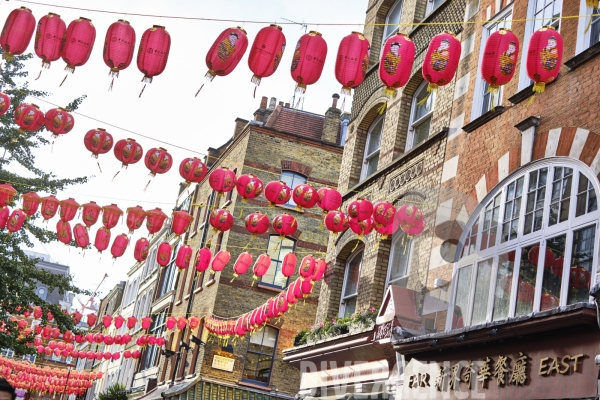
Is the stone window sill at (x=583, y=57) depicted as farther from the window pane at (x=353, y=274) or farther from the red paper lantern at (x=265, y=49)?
the window pane at (x=353, y=274)

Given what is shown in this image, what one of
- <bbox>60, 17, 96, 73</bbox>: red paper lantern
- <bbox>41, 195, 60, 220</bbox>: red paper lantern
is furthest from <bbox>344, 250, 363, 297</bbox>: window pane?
<bbox>60, 17, 96, 73</bbox>: red paper lantern

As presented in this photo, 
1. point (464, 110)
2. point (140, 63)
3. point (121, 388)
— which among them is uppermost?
point (464, 110)

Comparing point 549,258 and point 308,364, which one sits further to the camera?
point 308,364

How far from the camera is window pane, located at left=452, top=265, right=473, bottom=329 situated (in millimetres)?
11250

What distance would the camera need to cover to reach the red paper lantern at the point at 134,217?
16.3 meters

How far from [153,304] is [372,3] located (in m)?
26.8

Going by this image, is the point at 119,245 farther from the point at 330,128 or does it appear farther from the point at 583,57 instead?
the point at 330,128

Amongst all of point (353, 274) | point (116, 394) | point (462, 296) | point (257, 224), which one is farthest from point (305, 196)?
point (116, 394)

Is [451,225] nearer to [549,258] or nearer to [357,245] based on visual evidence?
[549,258]

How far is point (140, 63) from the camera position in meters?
10.1

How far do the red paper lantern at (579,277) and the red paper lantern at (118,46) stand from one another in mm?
6441

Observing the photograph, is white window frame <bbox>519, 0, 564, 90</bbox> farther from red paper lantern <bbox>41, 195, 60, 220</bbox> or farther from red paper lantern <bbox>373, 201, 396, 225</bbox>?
red paper lantern <bbox>41, 195, 60, 220</bbox>

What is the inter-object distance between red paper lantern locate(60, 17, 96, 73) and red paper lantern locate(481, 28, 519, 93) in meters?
5.33

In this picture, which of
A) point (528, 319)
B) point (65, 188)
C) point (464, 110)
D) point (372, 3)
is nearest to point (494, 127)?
point (464, 110)
